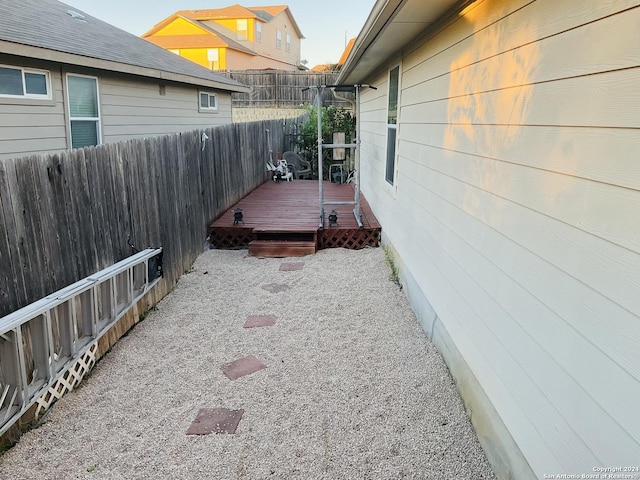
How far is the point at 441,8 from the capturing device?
3.53 m

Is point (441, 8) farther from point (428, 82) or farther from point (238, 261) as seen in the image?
point (238, 261)

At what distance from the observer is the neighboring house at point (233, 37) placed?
28.6 meters

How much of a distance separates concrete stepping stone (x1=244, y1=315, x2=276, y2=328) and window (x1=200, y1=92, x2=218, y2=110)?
7582 mm

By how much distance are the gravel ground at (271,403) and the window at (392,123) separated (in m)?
2.13

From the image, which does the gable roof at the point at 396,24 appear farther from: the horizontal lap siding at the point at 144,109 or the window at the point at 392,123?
Result: the horizontal lap siding at the point at 144,109

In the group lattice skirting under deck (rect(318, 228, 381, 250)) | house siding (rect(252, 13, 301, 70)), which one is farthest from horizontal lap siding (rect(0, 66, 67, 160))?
house siding (rect(252, 13, 301, 70))

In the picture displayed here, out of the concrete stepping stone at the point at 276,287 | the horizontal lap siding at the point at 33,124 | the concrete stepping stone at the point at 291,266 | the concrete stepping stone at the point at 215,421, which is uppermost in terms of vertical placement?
the horizontal lap siding at the point at 33,124

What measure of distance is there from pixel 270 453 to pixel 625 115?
2.30 metres

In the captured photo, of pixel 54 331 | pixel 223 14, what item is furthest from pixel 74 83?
pixel 223 14

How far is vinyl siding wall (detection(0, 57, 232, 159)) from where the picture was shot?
5355 millimetres

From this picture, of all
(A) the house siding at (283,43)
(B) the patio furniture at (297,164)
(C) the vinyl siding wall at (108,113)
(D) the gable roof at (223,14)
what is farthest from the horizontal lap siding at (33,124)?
(A) the house siding at (283,43)

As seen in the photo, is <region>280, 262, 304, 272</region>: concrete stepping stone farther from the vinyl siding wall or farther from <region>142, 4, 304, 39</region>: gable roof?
<region>142, 4, 304, 39</region>: gable roof

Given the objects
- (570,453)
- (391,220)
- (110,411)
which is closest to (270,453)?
(110,411)

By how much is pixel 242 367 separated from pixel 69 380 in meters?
1.18
